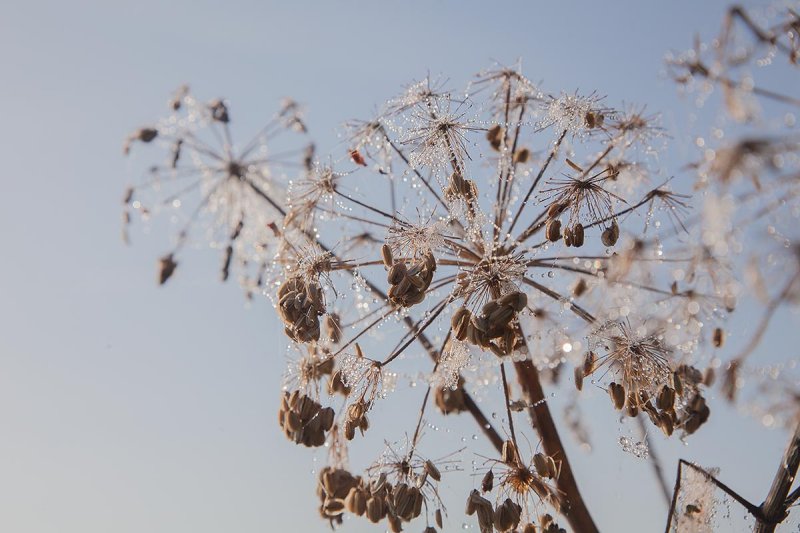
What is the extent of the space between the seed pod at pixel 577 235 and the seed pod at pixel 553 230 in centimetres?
7

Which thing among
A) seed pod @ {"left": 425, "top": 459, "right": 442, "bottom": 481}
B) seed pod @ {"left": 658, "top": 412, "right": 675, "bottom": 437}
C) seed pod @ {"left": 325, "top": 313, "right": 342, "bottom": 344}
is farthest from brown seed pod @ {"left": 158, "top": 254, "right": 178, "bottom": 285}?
seed pod @ {"left": 658, "top": 412, "right": 675, "bottom": 437}

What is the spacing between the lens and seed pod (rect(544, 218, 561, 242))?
4.34 m

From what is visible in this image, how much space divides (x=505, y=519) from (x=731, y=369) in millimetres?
1197

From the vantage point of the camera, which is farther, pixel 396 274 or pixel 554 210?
pixel 554 210

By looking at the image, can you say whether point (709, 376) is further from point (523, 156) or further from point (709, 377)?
point (523, 156)

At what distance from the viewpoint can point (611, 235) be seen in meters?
4.40

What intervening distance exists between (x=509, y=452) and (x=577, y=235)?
109 cm

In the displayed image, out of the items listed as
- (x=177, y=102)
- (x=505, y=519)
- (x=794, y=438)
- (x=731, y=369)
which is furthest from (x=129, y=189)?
(x=794, y=438)

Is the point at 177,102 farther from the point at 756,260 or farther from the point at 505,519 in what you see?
the point at 756,260

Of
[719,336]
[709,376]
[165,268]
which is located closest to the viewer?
[709,376]

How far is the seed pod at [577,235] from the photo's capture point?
432cm

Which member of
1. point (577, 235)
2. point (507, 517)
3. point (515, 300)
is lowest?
point (507, 517)

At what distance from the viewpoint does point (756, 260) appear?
297cm

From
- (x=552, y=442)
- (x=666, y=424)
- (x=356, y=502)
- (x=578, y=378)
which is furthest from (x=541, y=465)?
(x=356, y=502)
